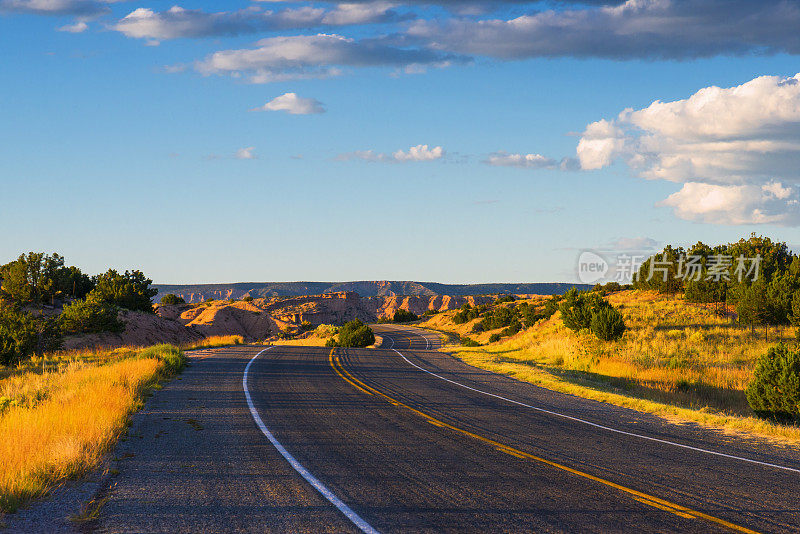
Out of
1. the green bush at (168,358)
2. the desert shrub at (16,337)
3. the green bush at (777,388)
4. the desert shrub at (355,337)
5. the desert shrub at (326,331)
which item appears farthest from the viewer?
the desert shrub at (326,331)

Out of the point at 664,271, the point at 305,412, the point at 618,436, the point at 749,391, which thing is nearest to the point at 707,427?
the point at 618,436

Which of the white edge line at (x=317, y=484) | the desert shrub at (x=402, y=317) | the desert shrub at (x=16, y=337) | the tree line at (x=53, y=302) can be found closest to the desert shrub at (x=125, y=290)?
the tree line at (x=53, y=302)

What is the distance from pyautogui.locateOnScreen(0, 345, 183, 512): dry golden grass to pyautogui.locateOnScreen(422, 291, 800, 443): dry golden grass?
13543 millimetres

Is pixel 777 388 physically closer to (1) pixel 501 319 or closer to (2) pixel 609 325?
(2) pixel 609 325

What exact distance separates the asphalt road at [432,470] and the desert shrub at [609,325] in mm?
19045

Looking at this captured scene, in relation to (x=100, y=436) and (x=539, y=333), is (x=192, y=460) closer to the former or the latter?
(x=100, y=436)

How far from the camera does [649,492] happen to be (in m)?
8.18

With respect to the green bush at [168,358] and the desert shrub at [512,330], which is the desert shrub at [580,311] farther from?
the green bush at [168,358]

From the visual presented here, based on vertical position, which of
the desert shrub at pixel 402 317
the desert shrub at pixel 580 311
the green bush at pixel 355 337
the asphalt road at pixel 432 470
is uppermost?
the desert shrub at pixel 580 311

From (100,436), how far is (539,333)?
39727 mm

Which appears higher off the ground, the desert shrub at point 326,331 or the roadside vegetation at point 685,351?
the roadside vegetation at point 685,351

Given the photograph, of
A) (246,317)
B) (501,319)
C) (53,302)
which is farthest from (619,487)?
(246,317)

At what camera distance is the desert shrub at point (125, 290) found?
53312mm

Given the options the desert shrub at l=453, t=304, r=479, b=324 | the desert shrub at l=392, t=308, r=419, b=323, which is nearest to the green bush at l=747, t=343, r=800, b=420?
the desert shrub at l=453, t=304, r=479, b=324
